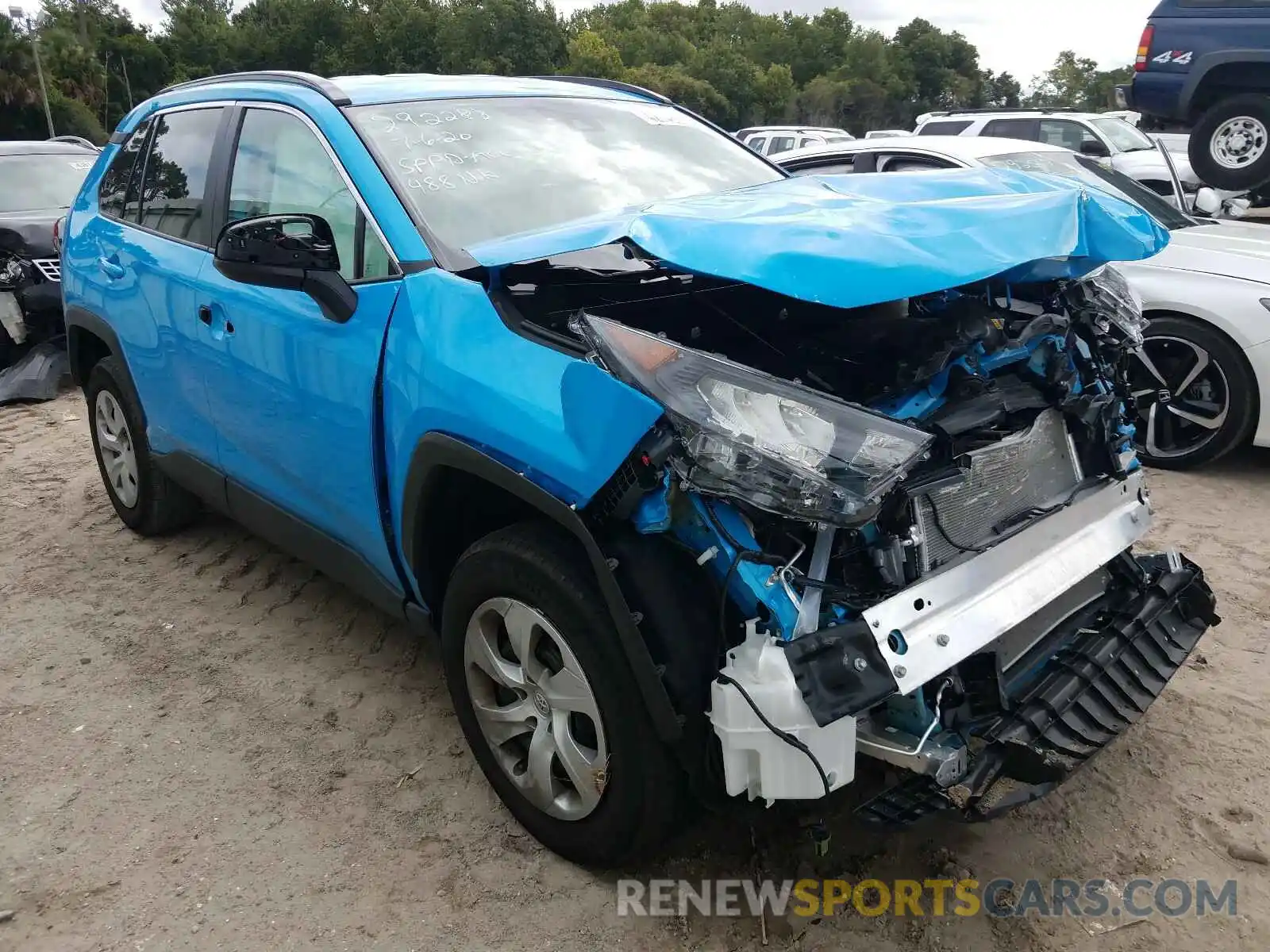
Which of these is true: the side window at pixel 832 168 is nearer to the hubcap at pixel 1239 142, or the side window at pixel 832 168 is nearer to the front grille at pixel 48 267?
the hubcap at pixel 1239 142

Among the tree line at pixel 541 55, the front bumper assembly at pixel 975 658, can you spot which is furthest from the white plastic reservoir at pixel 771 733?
the tree line at pixel 541 55

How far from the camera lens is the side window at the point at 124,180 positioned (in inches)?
159

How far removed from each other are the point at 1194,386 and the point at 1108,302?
8.53ft

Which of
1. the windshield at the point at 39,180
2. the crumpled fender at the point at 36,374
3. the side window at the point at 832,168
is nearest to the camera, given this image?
the side window at the point at 832,168

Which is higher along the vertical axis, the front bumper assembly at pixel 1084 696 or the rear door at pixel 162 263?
the rear door at pixel 162 263

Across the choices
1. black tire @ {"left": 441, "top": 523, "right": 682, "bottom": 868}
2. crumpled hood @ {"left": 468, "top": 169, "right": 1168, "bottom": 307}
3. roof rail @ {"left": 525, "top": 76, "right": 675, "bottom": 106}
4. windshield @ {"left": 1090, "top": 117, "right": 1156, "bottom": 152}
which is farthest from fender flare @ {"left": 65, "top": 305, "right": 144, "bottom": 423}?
windshield @ {"left": 1090, "top": 117, "right": 1156, "bottom": 152}

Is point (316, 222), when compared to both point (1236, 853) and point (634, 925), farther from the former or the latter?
point (1236, 853)

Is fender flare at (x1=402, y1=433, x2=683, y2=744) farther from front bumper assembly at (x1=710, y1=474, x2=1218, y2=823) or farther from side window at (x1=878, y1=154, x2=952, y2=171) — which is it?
side window at (x1=878, y1=154, x2=952, y2=171)

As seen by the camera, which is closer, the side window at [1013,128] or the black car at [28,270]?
the black car at [28,270]

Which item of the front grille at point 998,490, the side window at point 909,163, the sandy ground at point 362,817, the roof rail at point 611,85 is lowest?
the sandy ground at point 362,817

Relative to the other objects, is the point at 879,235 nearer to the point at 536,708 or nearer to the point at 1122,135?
the point at 536,708

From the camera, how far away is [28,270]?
7.57 meters

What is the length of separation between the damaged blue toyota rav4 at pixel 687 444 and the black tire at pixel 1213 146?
25.2ft

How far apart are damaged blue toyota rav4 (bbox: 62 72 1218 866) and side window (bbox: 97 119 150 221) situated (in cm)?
92
